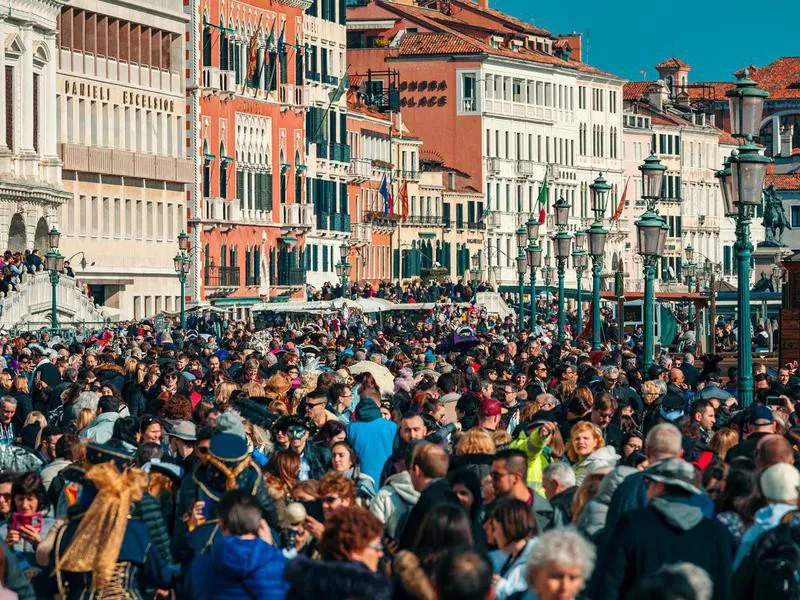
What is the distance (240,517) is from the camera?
1079cm

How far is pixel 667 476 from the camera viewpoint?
37.1 ft

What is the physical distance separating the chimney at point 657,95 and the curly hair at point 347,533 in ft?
427

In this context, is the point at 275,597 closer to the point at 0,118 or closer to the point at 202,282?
the point at 0,118

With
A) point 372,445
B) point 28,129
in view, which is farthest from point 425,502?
point 28,129

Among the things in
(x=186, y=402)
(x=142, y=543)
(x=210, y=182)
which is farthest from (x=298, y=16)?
(x=142, y=543)

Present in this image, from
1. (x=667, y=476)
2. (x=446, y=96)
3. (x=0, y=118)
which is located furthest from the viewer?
(x=446, y=96)

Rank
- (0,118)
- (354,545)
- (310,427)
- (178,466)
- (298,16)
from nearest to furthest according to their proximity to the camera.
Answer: (354,545) → (178,466) → (310,427) → (0,118) → (298,16)

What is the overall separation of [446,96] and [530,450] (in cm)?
9877

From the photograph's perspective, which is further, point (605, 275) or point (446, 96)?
point (605, 275)

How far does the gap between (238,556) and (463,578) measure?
5.82 ft

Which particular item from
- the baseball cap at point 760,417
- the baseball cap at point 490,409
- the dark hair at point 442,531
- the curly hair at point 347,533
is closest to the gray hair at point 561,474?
the dark hair at point 442,531

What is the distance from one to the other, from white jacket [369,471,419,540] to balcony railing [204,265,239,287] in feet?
214

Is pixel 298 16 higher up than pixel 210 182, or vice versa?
pixel 298 16

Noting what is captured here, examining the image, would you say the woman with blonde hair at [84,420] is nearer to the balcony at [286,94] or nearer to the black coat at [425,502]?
the black coat at [425,502]
